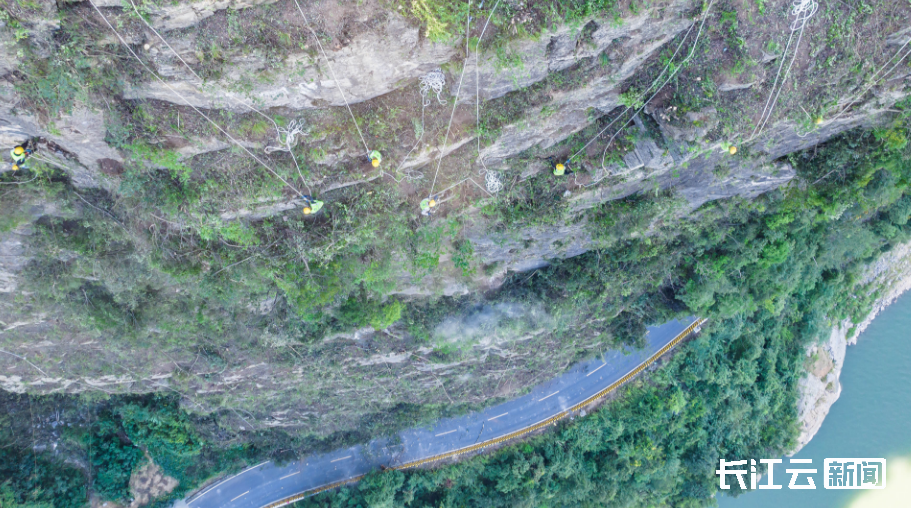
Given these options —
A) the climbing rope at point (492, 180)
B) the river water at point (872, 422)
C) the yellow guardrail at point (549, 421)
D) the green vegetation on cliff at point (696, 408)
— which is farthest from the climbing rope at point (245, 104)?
the river water at point (872, 422)

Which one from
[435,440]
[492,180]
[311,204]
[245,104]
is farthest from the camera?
[435,440]

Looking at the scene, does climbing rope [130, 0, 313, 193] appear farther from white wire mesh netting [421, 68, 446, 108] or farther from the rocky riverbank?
the rocky riverbank

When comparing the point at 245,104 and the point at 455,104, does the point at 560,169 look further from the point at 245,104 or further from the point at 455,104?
the point at 245,104

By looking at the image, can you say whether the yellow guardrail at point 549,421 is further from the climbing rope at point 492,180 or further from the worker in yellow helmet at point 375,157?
the worker in yellow helmet at point 375,157

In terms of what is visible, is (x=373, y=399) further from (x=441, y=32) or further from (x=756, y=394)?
(x=756, y=394)

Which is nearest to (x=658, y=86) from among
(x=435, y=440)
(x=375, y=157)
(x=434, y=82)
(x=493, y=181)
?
(x=493, y=181)

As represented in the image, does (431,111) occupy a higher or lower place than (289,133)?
higher

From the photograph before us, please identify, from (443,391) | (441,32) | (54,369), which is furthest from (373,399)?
(441,32)

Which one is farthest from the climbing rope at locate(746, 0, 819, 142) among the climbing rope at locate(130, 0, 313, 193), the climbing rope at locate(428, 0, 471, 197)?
the climbing rope at locate(130, 0, 313, 193)
